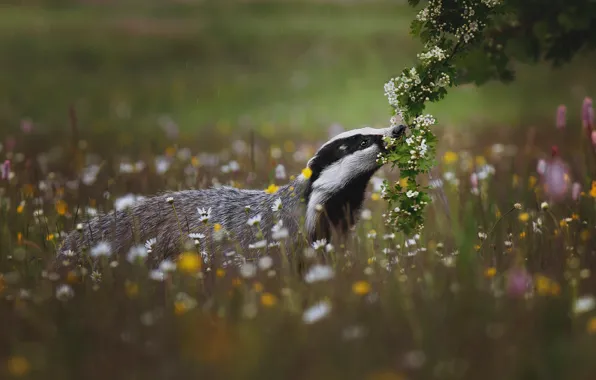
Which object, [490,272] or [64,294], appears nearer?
[64,294]

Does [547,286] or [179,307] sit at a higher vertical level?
[179,307]

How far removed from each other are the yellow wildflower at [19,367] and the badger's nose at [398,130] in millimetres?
3149

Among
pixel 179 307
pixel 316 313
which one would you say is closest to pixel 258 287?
pixel 179 307

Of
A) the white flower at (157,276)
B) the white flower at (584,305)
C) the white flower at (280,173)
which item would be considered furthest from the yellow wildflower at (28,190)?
the white flower at (584,305)

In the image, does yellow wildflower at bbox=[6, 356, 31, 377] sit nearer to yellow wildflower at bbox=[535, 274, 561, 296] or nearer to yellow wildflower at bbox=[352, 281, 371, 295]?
yellow wildflower at bbox=[352, 281, 371, 295]

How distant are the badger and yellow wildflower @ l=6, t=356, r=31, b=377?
7.68 ft

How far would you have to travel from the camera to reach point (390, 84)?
17.8 feet

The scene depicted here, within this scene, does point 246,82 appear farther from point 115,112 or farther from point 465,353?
point 465,353

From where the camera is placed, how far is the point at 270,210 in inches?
243

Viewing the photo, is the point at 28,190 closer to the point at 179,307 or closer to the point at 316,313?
the point at 179,307

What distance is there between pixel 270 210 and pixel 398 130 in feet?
4.21

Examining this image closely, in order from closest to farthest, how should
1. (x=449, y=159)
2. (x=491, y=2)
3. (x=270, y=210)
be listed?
(x=491, y=2)
(x=270, y=210)
(x=449, y=159)

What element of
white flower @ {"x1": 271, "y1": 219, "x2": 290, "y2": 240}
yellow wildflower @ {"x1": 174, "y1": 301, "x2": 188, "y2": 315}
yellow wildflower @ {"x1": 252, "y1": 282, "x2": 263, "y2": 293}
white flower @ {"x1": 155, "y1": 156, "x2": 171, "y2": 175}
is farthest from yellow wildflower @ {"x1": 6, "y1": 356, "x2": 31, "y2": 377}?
white flower @ {"x1": 155, "y1": 156, "x2": 171, "y2": 175}

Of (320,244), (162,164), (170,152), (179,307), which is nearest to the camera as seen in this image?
(179,307)
